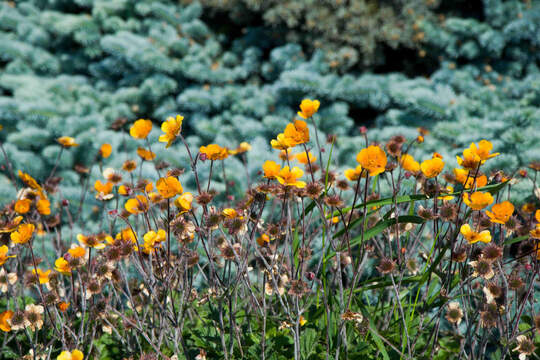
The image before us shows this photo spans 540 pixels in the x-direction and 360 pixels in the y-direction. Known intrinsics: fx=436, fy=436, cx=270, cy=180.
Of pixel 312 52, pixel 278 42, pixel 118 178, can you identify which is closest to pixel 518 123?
pixel 312 52

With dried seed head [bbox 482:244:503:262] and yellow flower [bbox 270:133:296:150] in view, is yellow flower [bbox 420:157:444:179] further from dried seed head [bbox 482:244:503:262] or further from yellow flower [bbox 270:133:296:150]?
yellow flower [bbox 270:133:296:150]

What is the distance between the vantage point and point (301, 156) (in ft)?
5.19

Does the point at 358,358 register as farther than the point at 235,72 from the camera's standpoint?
No

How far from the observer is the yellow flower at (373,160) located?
40.4 inches

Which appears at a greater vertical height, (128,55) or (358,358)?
(128,55)

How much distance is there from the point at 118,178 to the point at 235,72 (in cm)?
237

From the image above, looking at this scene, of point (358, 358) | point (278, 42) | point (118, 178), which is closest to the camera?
point (358, 358)

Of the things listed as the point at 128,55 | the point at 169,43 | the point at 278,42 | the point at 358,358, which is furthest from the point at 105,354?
the point at 278,42

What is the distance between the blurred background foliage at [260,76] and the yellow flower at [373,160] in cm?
151

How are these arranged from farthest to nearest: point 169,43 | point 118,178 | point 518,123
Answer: point 169,43 < point 518,123 < point 118,178

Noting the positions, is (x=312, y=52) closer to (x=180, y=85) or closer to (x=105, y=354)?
(x=180, y=85)

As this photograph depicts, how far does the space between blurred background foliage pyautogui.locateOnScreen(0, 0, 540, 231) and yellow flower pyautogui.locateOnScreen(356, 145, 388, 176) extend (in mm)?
1507

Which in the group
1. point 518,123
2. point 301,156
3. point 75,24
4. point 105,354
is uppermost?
point 75,24

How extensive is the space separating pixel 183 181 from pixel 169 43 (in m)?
1.52
